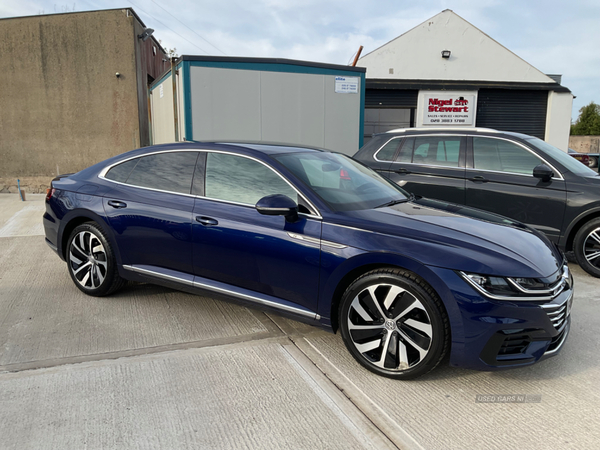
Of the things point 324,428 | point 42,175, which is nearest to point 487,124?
point 42,175

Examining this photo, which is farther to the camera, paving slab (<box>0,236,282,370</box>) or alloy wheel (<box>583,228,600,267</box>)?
alloy wheel (<box>583,228,600,267</box>)

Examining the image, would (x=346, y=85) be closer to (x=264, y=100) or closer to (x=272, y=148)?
(x=264, y=100)

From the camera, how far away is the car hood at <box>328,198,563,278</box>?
8.84ft

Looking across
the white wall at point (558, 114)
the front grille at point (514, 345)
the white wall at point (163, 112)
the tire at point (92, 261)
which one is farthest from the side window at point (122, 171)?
the white wall at point (558, 114)

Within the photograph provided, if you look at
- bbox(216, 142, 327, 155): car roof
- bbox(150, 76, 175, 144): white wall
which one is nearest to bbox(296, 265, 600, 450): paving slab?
bbox(216, 142, 327, 155): car roof

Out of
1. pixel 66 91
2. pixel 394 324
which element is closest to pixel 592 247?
pixel 394 324

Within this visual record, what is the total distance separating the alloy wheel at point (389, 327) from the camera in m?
2.78

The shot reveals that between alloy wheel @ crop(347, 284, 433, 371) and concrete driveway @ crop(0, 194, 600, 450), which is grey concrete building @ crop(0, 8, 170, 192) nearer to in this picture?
concrete driveway @ crop(0, 194, 600, 450)

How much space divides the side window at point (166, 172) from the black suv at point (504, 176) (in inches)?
134

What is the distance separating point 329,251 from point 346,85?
6.83 meters

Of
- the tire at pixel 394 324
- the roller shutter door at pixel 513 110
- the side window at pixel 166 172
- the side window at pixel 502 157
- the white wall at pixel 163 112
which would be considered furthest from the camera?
the roller shutter door at pixel 513 110

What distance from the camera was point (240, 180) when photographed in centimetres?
356

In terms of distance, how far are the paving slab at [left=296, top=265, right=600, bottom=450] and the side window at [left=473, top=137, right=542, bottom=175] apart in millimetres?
2802

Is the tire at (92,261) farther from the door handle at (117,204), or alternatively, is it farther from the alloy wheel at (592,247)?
the alloy wheel at (592,247)
